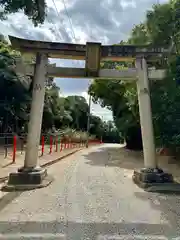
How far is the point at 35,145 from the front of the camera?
349 inches

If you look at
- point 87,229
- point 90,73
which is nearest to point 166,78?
point 90,73

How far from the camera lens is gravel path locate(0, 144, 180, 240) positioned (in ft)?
15.4

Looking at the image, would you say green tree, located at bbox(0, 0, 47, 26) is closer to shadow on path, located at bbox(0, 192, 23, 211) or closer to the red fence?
shadow on path, located at bbox(0, 192, 23, 211)

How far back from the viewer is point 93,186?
8.53 meters

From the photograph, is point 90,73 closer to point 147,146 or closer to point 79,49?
point 79,49

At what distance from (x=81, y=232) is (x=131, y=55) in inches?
233

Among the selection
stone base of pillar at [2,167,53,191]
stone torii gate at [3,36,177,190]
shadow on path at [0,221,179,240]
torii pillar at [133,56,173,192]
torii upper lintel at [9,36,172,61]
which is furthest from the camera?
torii upper lintel at [9,36,172,61]

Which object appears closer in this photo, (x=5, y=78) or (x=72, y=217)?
(x=72, y=217)

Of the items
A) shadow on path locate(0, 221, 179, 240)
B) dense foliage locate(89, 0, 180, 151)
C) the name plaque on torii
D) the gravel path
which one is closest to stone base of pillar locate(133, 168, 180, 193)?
the gravel path

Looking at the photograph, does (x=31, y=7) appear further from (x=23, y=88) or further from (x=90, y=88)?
(x=90, y=88)

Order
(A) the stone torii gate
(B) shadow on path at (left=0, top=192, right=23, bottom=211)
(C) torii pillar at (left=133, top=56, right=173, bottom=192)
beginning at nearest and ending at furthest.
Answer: (B) shadow on path at (left=0, top=192, right=23, bottom=211)
(C) torii pillar at (left=133, top=56, right=173, bottom=192)
(A) the stone torii gate

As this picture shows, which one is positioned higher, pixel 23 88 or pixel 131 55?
pixel 23 88

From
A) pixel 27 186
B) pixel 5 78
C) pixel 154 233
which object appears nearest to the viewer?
pixel 154 233

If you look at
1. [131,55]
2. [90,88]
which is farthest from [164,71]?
[90,88]
